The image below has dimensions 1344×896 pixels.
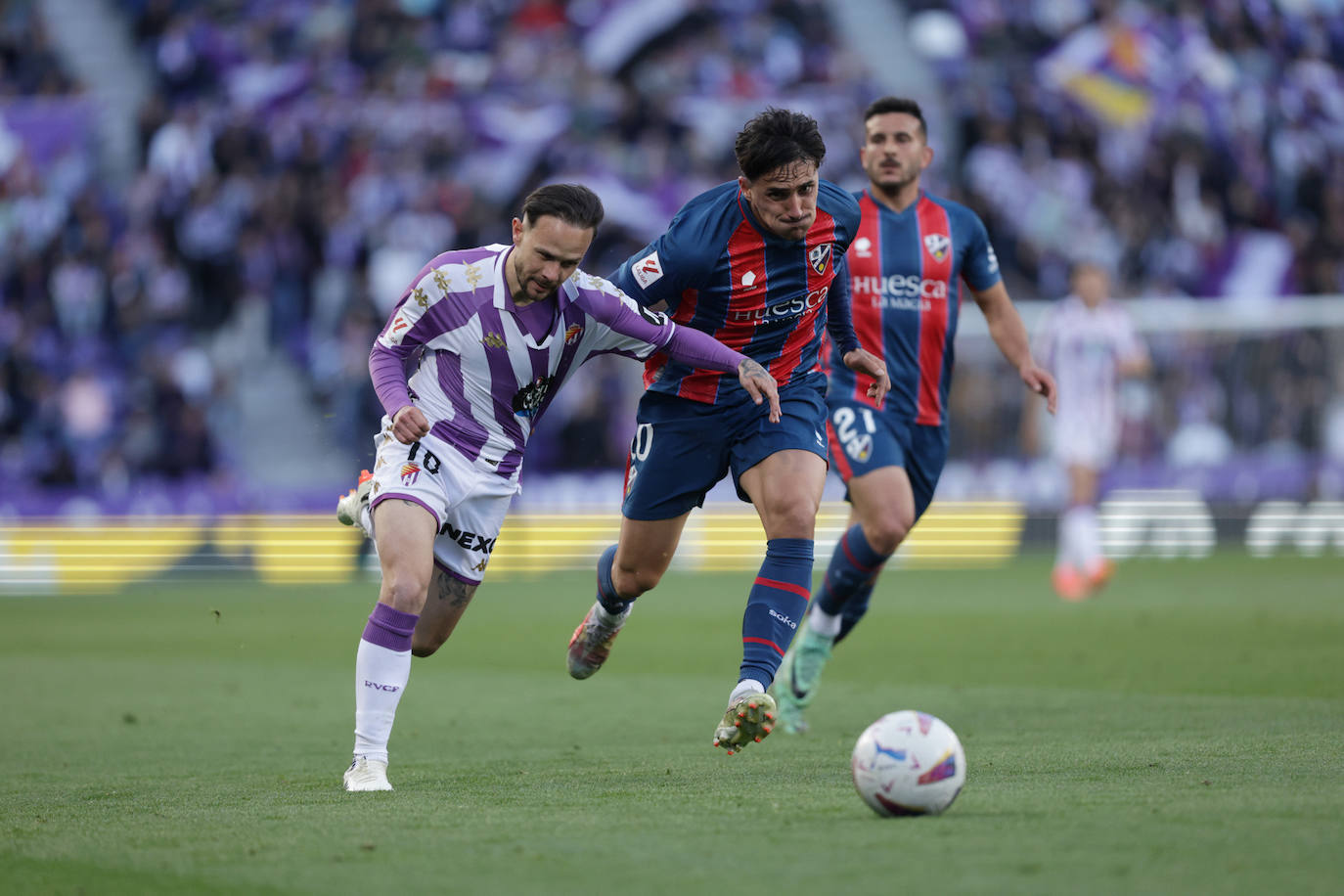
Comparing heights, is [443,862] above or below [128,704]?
above

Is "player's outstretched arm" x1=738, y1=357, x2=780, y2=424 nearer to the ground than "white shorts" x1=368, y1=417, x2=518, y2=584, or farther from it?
farther from it

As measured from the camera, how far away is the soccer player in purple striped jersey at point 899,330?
7.88 metres

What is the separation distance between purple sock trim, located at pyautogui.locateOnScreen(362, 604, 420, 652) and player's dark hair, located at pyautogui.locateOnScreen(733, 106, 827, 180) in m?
2.10

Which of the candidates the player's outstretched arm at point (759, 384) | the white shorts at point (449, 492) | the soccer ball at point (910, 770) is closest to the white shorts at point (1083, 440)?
the player's outstretched arm at point (759, 384)

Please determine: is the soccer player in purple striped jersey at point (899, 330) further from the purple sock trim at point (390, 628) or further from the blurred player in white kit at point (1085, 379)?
the blurred player in white kit at point (1085, 379)

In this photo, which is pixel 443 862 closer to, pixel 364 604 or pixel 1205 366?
pixel 364 604

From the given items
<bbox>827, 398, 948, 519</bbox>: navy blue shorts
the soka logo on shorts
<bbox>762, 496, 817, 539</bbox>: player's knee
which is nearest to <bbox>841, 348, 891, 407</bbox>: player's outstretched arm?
<bbox>762, 496, 817, 539</bbox>: player's knee

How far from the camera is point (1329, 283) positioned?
22109mm

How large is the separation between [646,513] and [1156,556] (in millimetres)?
14198

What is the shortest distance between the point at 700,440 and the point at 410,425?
144 centimetres

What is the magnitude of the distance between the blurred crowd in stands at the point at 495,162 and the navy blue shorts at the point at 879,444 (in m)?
10.9

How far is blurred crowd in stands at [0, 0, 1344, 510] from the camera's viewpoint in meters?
19.4

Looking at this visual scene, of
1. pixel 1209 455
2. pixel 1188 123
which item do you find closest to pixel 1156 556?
pixel 1209 455

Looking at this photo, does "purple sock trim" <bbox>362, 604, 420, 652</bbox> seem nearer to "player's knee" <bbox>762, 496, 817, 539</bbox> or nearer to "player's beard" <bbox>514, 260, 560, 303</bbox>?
"player's beard" <bbox>514, 260, 560, 303</bbox>
